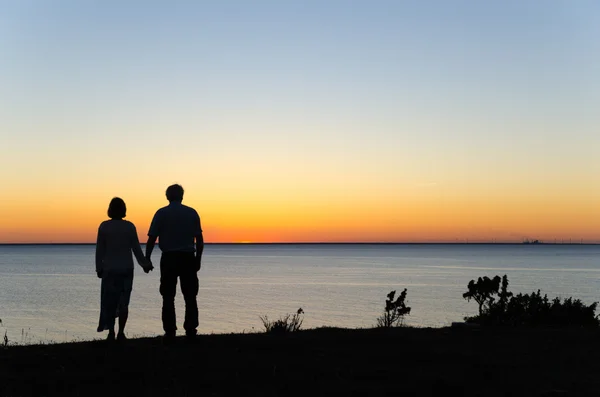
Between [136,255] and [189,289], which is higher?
[136,255]

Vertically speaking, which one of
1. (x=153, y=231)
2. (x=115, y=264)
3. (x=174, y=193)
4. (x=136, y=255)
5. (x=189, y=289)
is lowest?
(x=189, y=289)

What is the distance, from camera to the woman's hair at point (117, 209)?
10.6 m

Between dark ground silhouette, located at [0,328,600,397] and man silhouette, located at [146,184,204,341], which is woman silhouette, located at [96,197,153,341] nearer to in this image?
man silhouette, located at [146,184,204,341]

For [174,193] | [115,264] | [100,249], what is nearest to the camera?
[115,264]

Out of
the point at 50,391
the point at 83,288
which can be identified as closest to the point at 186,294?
the point at 50,391

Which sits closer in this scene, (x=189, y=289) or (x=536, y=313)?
(x=189, y=289)

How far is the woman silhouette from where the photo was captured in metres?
10.4

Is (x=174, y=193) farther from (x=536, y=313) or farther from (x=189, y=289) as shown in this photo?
(x=536, y=313)

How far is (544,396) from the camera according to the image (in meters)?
7.57

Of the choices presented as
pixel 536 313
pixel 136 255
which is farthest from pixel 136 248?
pixel 536 313

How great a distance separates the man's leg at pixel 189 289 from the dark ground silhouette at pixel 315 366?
24 centimetres

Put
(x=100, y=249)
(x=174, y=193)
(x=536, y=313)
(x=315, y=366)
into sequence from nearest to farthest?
(x=315, y=366)
(x=100, y=249)
(x=174, y=193)
(x=536, y=313)

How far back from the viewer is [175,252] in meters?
10.5

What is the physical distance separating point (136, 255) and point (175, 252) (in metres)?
0.57
